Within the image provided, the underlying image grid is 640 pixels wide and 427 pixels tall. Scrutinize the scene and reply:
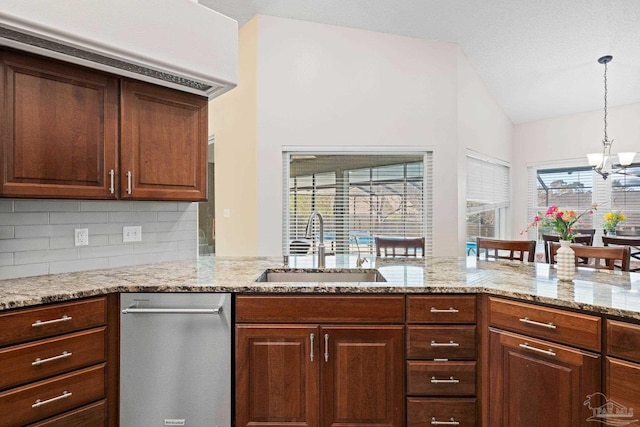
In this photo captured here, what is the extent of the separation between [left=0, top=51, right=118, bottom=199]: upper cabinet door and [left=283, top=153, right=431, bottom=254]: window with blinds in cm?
225

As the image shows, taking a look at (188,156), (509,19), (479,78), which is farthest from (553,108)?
(188,156)

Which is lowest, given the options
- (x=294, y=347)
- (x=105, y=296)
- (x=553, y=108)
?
(x=294, y=347)

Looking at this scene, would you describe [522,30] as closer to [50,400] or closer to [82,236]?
[82,236]

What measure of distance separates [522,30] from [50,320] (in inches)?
169

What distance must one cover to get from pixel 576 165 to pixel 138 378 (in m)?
5.78

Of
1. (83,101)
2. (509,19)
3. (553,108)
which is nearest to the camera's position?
(83,101)

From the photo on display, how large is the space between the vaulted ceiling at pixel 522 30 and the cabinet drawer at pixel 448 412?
323 centimetres

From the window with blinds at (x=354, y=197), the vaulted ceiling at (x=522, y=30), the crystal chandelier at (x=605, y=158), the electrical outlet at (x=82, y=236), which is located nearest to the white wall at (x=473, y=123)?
the vaulted ceiling at (x=522, y=30)

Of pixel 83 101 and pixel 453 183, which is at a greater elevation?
pixel 83 101

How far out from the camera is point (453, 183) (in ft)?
13.2

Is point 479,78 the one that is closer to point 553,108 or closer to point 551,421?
point 553,108

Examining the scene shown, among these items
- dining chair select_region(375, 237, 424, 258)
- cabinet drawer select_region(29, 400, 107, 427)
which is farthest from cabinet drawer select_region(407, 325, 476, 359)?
cabinet drawer select_region(29, 400, 107, 427)

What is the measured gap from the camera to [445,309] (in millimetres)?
1818

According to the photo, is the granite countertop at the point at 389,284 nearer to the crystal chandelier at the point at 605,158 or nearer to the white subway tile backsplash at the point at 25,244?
the white subway tile backsplash at the point at 25,244
